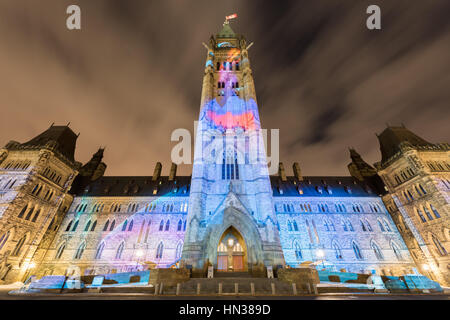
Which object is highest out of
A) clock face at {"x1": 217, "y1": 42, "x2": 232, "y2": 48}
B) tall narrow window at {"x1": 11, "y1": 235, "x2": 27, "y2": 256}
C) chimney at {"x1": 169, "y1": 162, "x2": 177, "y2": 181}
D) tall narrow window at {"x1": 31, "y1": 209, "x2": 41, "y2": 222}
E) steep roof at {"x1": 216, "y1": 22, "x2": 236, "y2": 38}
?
steep roof at {"x1": 216, "y1": 22, "x2": 236, "y2": 38}

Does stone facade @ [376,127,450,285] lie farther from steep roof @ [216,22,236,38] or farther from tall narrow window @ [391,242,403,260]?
steep roof @ [216,22,236,38]

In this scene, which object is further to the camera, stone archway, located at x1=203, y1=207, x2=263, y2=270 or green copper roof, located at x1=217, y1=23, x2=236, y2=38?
green copper roof, located at x1=217, y1=23, x2=236, y2=38

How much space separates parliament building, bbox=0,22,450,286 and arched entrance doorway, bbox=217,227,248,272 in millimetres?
104

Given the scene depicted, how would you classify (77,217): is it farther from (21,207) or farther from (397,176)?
(397,176)

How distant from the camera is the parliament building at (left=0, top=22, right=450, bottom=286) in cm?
1923

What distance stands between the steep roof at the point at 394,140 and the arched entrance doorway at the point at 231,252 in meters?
29.8

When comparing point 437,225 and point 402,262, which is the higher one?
point 437,225

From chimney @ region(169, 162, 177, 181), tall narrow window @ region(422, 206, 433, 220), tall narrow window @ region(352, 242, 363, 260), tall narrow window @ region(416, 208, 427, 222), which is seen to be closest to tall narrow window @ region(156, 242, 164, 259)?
chimney @ region(169, 162, 177, 181)

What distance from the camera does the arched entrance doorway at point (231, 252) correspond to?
732 inches

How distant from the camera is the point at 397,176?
29.1 meters

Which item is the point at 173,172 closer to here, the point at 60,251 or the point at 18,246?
the point at 60,251

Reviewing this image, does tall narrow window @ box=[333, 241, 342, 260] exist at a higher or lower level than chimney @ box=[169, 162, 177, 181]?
lower

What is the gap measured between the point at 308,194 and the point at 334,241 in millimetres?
8142
